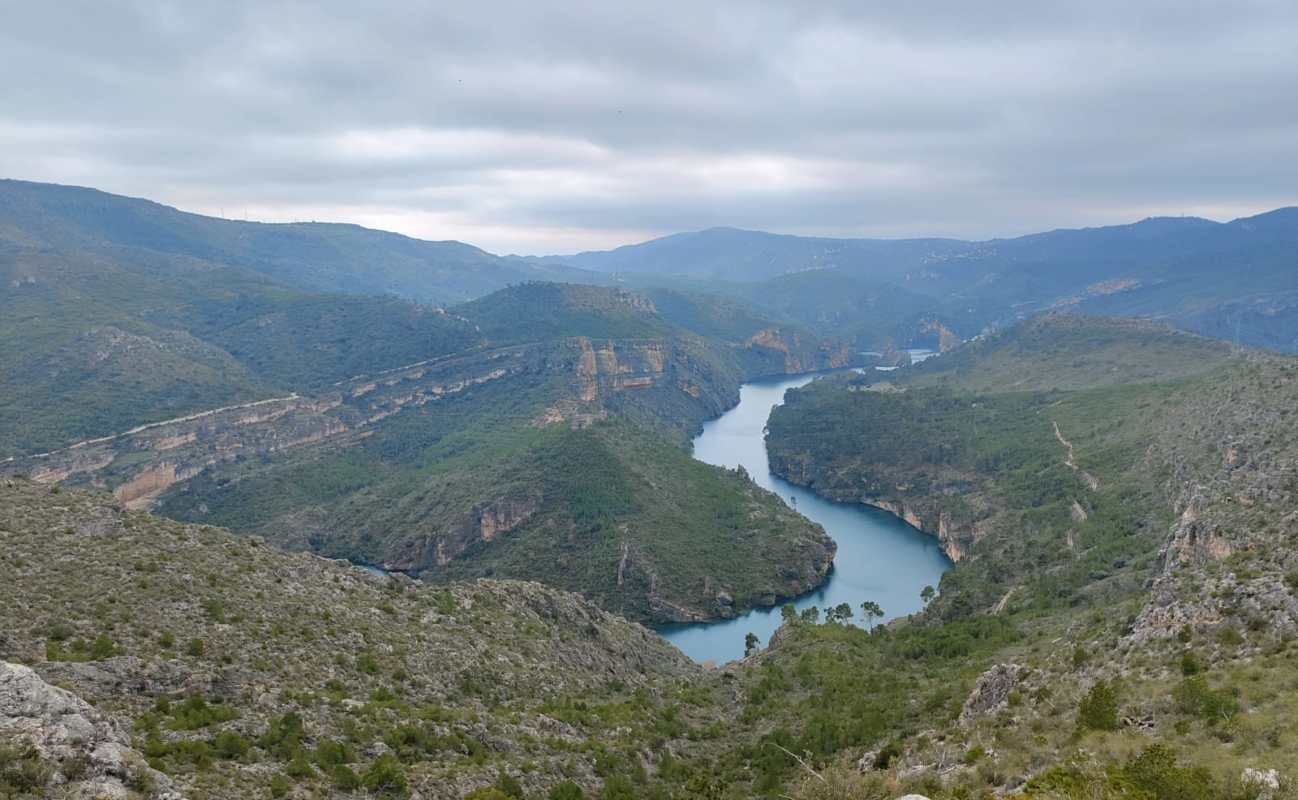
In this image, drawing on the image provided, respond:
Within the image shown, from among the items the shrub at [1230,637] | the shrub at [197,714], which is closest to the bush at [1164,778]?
the shrub at [1230,637]

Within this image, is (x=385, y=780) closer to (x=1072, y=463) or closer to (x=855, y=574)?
(x=855, y=574)

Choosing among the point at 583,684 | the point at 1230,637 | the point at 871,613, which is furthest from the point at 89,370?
the point at 1230,637

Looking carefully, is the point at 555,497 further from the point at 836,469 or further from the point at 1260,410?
the point at 1260,410

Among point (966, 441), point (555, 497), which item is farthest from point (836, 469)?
point (555, 497)

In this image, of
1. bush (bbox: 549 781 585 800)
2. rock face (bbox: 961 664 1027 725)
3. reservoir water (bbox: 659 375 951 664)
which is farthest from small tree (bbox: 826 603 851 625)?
bush (bbox: 549 781 585 800)

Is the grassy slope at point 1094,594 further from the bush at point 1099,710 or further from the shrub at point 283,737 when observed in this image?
the shrub at point 283,737

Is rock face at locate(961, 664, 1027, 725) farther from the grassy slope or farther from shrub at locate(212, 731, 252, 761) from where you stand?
shrub at locate(212, 731, 252, 761)
